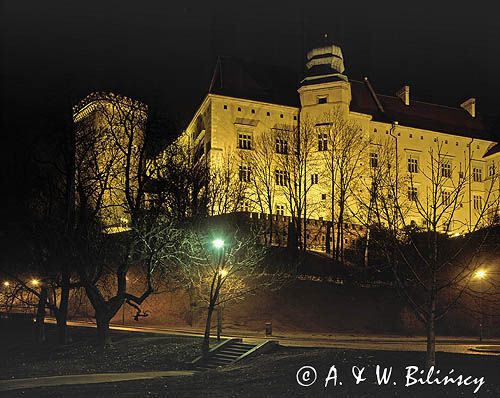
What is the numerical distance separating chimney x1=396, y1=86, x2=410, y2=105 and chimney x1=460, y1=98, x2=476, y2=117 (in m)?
8.91

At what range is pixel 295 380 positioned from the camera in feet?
71.0

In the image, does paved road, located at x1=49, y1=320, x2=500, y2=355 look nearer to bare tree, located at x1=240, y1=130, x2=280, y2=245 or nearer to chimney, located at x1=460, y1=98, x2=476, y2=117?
bare tree, located at x1=240, y1=130, x2=280, y2=245

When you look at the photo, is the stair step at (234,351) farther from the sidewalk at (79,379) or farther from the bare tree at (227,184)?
the bare tree at (227,184)

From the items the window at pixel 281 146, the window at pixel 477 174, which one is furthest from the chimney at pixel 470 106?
the window at pixel 281 146

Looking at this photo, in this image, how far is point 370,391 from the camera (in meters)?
19.1

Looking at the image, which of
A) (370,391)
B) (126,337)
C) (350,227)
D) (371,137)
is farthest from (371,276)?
(370,391)

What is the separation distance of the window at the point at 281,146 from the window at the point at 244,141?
2.64 metres

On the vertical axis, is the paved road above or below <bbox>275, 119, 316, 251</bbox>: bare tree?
below

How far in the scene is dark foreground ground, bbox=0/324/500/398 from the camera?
62.7 feet

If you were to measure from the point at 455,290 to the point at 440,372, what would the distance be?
987 inches

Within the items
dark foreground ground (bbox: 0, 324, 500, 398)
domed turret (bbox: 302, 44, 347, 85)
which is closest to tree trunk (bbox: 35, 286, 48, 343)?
dark foreground ground (bbox: 0, 324, 500, 398)

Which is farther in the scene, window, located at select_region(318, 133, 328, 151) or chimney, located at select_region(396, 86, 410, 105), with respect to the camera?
chimney, located at select_region(396, 86, 410, 105)

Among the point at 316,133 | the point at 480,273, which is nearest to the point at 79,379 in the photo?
the point at 480,273

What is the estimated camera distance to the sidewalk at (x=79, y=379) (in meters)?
24.0
